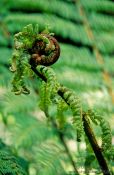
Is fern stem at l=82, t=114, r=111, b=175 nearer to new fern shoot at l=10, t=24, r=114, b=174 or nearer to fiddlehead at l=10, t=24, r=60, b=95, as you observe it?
new fern shoot at l=10, t=24, r=114, b=174

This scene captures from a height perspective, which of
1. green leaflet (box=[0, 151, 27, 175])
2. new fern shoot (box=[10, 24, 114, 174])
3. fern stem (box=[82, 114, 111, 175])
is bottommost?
green leaflet (box=[0, 151, 27, 175])

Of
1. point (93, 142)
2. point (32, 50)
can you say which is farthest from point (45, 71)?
point (93, 142)

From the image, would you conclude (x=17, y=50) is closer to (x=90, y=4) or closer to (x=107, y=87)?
(x=107, y=87)

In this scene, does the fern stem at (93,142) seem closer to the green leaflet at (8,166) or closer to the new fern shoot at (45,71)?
the new fern shoot at (45,71)

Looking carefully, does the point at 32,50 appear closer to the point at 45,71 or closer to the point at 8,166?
the point at 45,71

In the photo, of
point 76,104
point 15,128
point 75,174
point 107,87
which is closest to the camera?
point 76,104

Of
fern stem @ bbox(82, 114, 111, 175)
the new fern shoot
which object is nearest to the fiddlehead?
the new fern shoot

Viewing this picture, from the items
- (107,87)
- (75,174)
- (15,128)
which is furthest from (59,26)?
(75,174)

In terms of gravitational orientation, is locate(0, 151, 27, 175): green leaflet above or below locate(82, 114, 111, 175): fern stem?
below
